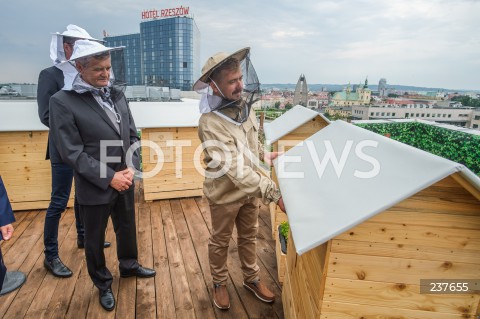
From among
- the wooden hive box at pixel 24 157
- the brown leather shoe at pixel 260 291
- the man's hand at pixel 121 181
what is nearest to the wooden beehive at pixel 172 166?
the wooden hive box at pixel 24 157

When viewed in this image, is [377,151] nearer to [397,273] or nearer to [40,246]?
[397,273]

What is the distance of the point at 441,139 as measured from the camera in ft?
23.2

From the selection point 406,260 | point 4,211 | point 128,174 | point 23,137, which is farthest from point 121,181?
point 23,137

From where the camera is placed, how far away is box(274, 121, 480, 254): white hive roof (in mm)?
1026

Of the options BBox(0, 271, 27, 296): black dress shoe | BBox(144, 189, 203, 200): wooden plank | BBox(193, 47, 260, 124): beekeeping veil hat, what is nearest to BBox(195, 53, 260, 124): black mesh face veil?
BBox(193, 47, 260, 124): beekeeping veil hat

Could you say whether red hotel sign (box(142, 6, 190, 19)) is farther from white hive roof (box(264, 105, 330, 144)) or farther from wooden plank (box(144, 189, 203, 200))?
white hive roof (box(264, 105, 330, 144))

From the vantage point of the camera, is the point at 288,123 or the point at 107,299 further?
the point at 288,123

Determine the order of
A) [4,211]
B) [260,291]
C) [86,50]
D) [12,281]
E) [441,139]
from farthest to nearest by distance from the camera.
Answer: [441,139] → [12,281] → [260,291] → [86,50] → [4,211]

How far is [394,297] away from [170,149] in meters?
3.68

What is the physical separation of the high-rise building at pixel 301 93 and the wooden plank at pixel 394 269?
3418 millimetres

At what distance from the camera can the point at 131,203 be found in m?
2.66

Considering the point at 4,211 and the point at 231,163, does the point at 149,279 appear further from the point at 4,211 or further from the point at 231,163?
the point at 231,163

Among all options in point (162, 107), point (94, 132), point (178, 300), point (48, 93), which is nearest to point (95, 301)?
point (178, 300)

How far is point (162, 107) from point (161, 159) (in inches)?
35.7
